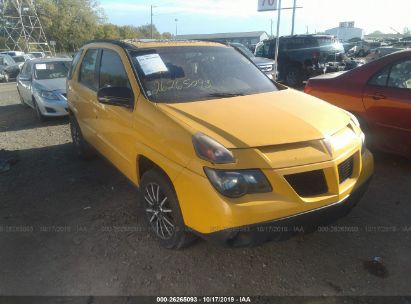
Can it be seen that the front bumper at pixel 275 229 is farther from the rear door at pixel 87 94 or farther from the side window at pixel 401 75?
the rear door at pixel 87 94

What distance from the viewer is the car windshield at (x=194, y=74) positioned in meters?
3.38

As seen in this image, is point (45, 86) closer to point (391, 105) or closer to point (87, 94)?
point (87, 94)

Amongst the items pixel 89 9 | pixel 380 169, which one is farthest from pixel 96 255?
pixel 89 9

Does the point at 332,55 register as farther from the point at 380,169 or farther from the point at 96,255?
the point at 96,255

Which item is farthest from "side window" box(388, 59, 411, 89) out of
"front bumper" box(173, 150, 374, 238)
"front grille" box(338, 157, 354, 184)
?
"front bumper" box(173, 150, 374, 238)

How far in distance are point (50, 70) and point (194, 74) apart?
7.36m

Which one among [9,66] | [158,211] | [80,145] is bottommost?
[9,66]

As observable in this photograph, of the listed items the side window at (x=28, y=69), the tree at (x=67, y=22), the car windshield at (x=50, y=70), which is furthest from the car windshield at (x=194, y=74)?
the tree at (x=67, y=22)

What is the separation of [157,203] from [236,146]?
3.34ft

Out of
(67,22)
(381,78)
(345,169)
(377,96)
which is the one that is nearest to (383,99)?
(377,96)

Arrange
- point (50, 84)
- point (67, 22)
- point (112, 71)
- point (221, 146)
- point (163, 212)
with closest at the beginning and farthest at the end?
point (221, 146)
point (163, 212)
point (112, 71)
point (50, 84)
point (67, 22)

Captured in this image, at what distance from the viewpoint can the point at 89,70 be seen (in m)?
4.72

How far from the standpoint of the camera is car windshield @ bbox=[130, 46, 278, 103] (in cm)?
338

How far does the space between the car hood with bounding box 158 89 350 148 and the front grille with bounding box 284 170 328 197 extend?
10.2 inches
